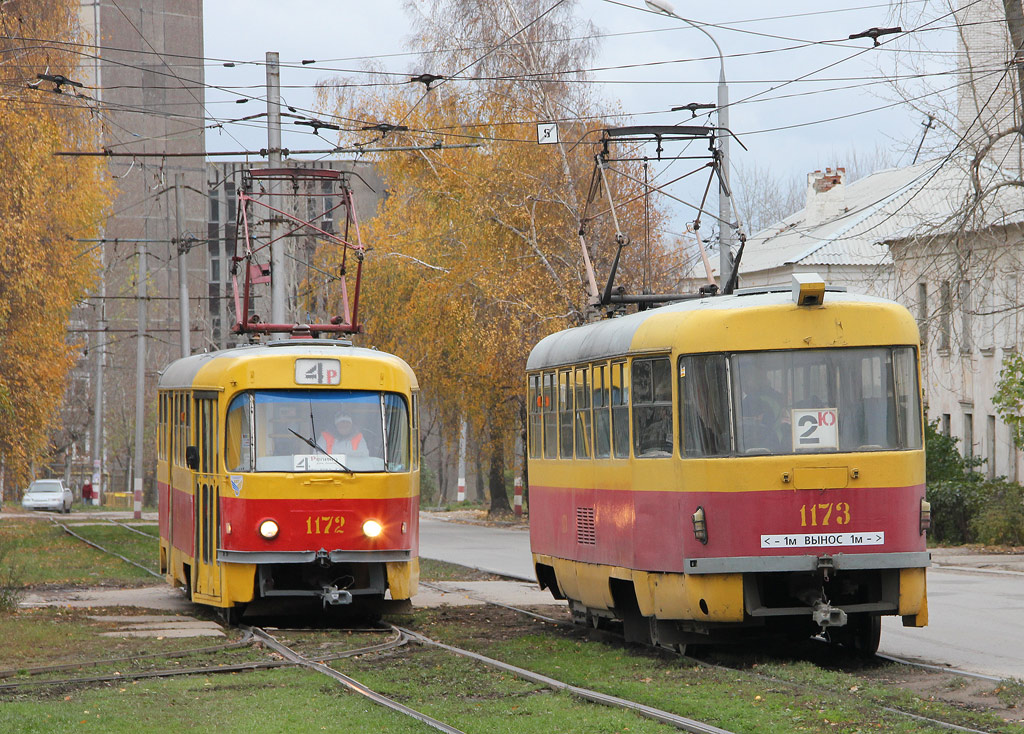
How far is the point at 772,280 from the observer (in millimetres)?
53531

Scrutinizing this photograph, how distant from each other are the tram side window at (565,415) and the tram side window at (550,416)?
155 millimetres

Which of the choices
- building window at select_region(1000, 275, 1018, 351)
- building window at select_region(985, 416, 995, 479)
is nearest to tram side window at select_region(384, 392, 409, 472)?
building window at select_region(1000, 275, 1018, 351)

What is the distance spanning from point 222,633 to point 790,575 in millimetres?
5825

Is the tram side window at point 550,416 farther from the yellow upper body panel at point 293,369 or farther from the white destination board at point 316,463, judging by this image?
the white destination board at point 316,463

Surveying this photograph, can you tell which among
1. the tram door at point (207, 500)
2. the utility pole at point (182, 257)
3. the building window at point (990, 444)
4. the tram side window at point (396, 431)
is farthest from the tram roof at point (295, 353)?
the building window at point (990, 444)

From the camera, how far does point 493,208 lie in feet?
115

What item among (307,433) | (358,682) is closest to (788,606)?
(358,682)

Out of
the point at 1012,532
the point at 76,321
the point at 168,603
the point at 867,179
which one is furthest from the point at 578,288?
the point at 76,321

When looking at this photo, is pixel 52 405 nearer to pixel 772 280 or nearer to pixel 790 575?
pixel 790 575

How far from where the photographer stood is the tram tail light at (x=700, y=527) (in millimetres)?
11781

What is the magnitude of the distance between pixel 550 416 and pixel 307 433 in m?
2.42

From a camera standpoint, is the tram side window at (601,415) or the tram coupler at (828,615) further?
the tram side window at (601,415)

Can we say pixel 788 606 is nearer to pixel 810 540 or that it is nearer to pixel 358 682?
pixel 810 540

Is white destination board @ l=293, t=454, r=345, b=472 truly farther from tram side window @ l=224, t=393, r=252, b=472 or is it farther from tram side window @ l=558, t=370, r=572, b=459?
tram side window @ l=558, t=370, r=572, b=459
